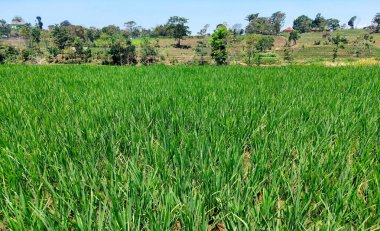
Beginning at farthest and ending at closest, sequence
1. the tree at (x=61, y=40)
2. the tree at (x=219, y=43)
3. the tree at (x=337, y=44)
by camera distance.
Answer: the tree at (x=61, y=40), the tree at (x=337, y=44), the tree at (x=219, y=43)

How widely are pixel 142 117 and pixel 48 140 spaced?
86cm

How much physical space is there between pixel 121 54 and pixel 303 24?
430 feet

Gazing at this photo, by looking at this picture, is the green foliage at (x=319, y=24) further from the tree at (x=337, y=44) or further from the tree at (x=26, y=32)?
the tree at (x=26, y=32)

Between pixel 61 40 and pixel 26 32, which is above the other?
pixel 26 32

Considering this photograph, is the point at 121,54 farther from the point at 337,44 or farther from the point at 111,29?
the point at 111,29

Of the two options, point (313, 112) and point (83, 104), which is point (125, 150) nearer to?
point (83, 104)

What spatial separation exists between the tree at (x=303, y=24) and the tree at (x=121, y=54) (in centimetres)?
12146

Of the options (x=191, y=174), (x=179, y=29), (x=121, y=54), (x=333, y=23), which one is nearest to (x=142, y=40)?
(x=179, y=29)

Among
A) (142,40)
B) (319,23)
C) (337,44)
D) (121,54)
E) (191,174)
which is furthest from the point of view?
(319,23)

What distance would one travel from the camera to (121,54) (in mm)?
55719

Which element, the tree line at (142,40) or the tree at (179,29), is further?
the tree at (179,29)

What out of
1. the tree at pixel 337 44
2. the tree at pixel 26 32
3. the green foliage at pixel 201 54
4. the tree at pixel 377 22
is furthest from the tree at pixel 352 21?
the tree at pixel 26 32

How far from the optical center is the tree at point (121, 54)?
183 ft

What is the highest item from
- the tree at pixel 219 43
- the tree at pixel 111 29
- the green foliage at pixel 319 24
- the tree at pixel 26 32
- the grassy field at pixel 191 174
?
the green foliage at pixel 319 24
